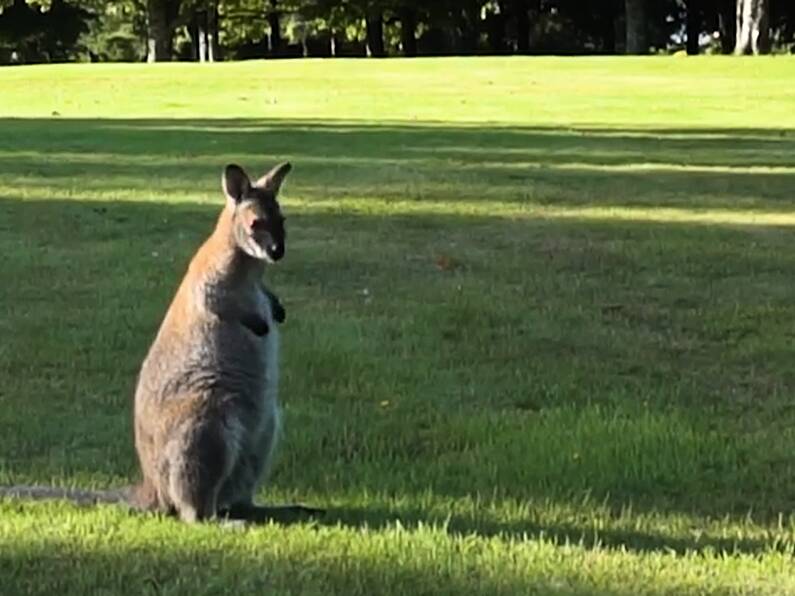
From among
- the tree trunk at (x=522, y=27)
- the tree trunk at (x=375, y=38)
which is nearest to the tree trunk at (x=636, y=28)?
the tree trunk at (x=522, y=27)

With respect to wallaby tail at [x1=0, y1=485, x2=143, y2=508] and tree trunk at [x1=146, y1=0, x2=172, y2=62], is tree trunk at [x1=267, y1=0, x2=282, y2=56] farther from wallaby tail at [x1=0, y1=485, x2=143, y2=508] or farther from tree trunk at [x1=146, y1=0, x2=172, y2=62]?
wallaby tail at [x1=0, y1=485, x2=143, y2=508]

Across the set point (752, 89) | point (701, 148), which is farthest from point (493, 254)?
point (752, 89)

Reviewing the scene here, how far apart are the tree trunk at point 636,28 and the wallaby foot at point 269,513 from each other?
44.5 meters

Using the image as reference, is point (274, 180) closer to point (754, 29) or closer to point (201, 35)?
point (754, 29)

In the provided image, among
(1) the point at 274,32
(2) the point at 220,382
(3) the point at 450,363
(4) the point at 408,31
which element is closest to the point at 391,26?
(1) the point at 274,32

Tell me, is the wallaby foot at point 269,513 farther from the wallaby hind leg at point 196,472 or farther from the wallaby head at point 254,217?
the wallaby head at point 254,217

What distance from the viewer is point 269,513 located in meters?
5.24

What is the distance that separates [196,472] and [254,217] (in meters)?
0.82

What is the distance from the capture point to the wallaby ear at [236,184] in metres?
5.07

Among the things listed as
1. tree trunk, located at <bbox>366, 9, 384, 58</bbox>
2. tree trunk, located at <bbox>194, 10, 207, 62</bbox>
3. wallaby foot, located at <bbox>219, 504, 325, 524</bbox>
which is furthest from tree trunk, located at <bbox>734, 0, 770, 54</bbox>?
wallaby foot, located at <bbox>219, 504, 325, 524</bbox>

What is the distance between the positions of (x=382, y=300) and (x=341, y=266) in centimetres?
125

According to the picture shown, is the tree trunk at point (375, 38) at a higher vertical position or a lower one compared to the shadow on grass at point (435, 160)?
higher

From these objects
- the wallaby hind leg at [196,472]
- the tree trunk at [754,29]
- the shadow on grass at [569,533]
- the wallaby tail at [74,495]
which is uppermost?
the tree trunk at [754,29]

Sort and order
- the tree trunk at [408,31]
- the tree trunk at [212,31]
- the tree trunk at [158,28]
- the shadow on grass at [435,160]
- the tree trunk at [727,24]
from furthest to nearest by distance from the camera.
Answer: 1. the tree trunk at [212,31]
2. the tree trunk at [408,31]
3. the tree trunk at [727,24]
4. the tree trunk at [158,28]
5. the shadow on grass at [435,160]
